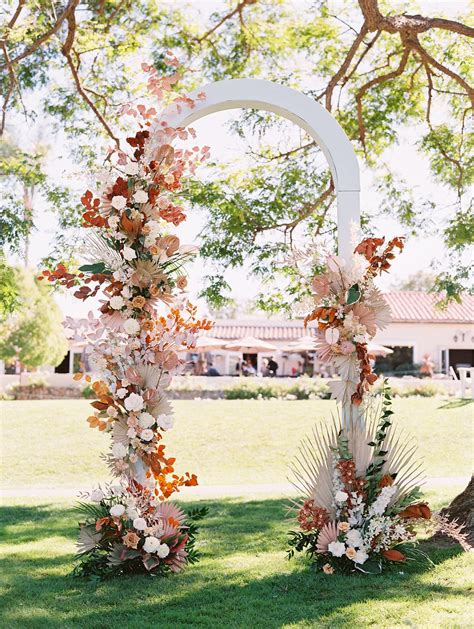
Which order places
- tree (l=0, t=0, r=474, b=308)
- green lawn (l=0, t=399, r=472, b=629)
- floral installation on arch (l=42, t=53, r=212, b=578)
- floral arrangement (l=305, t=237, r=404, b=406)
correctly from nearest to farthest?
green lawn (l=0, t=399, r=472, b=629) < floral installation on arch (l=42, t=53, r=212, b=578) < floral arrangement (l=305, t=237, r=404, b=406) < tree (l=0, t=0, r=474, b=308)

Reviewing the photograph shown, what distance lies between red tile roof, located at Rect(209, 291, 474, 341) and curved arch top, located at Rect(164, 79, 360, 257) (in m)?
22.7

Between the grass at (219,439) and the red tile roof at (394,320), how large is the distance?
11.4 metres

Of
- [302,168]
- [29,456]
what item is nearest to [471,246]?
[302,168]

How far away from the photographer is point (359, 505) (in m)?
4.64

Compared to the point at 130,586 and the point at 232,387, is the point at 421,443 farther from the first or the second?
the point at 130,586

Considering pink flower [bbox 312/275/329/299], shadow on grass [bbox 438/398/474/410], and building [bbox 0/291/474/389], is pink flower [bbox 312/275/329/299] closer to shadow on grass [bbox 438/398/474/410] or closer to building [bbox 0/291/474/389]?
shadow on grass [bbox 438/398/474/410]

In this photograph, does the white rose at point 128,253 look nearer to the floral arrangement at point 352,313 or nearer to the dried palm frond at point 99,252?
the dried palm frond at point 99,252

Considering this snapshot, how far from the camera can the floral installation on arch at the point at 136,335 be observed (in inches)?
181

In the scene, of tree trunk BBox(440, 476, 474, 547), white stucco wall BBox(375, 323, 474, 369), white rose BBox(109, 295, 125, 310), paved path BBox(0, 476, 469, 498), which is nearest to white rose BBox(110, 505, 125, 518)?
white rose BBox(109, 295, 125, 310)

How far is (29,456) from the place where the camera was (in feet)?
41.8

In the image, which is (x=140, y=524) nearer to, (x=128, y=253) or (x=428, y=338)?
(x=128, y=253)

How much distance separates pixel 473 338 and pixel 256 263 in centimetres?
2135

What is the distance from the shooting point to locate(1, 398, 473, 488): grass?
11828mm

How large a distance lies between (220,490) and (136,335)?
212 inches
